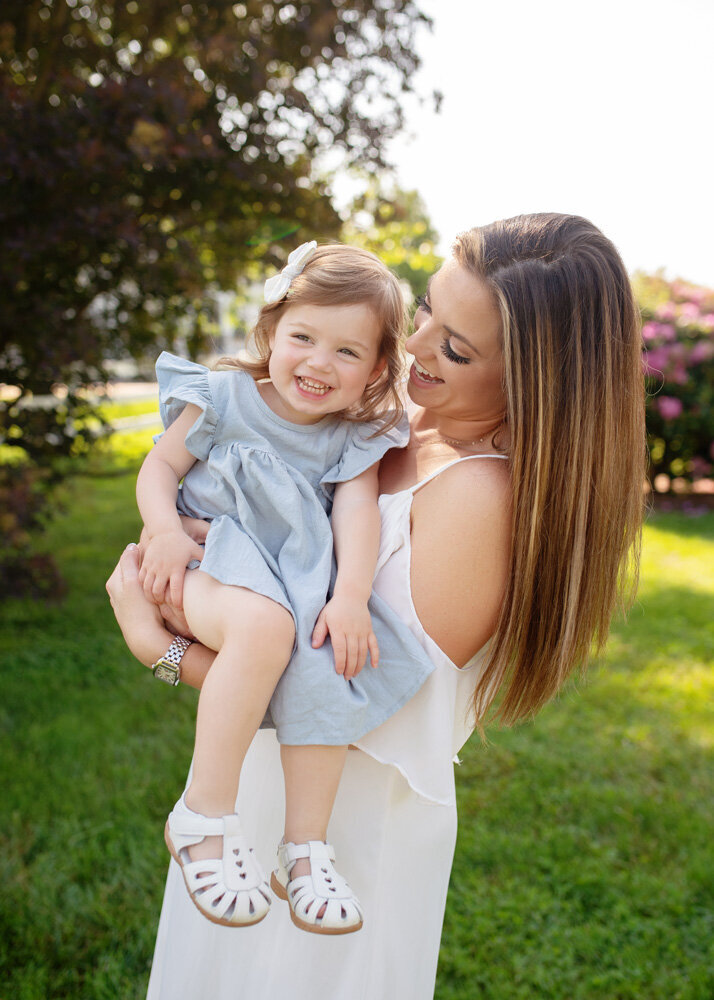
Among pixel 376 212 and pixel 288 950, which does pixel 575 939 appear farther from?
pixel 376 212

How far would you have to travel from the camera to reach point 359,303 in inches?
69.5

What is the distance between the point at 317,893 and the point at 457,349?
3.57 ft

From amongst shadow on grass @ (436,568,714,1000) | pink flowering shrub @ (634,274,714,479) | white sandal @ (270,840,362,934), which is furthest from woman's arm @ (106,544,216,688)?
pink flowering shrub @ (634,274,714,479)

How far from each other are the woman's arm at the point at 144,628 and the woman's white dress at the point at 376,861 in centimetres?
29

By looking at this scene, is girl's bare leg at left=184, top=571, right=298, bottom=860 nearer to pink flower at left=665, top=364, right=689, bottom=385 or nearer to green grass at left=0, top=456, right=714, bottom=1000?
green grass at left=0, top=456, right=714, bottom=1000

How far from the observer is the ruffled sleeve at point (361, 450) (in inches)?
68.6

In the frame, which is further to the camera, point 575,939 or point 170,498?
point 575,939

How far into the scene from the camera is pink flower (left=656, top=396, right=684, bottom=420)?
881 cm

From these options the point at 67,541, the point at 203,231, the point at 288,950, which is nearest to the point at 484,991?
the point at 288,950

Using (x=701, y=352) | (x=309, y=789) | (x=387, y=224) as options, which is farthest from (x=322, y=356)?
(x=701, y=352)

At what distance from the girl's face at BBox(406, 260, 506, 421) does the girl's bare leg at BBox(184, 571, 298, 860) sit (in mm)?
659

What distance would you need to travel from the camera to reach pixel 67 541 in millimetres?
6734

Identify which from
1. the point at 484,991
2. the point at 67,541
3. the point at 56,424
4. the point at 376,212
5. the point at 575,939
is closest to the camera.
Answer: the point at 484,991

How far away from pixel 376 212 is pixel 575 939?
4557 millimetres
